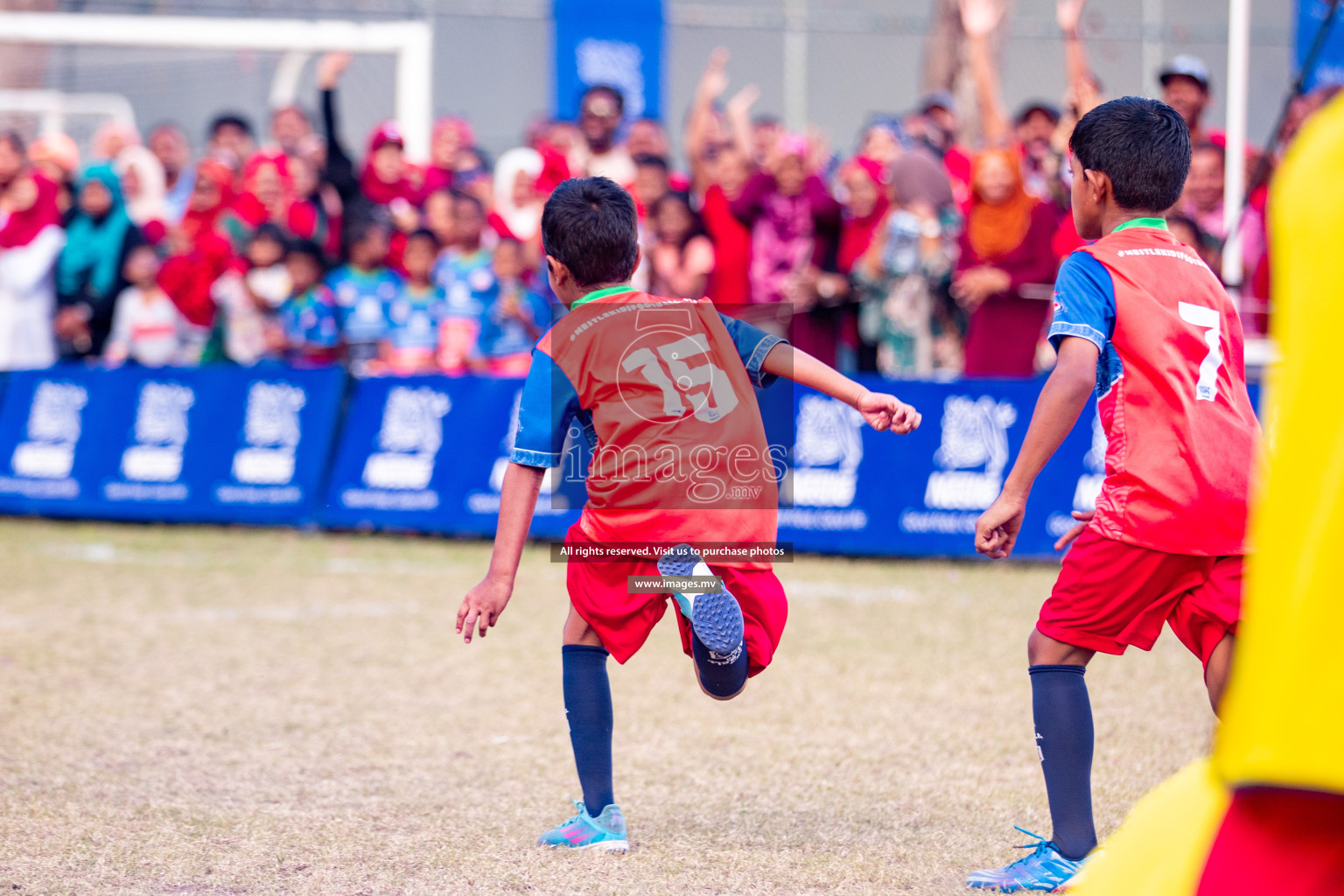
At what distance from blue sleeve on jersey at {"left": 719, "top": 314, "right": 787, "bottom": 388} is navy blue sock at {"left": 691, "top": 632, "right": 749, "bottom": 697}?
69 centimetres

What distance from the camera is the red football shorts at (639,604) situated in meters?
3.51

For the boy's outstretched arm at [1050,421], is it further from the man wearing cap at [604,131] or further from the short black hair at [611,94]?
the short black hair at [611,94]

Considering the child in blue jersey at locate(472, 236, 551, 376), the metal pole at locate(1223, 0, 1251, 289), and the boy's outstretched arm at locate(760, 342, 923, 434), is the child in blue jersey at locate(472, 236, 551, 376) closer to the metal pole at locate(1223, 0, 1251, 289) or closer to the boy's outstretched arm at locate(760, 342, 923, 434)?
the metal pole at locate(1223, 0, 1251, 289)

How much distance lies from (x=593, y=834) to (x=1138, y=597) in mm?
1482

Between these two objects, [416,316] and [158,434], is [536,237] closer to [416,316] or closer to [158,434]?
[416,316]

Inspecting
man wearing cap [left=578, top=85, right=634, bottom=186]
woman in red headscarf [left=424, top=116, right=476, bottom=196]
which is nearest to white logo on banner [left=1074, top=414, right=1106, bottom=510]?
man wearing cap [left=578, top=85, right=634, bottom=186]

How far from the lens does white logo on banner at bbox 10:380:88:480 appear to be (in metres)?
10.4

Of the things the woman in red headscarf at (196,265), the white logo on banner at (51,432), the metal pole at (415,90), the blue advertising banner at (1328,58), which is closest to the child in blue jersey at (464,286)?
the woman in red headscarf at (196,265)

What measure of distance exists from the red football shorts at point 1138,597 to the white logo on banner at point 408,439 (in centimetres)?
665

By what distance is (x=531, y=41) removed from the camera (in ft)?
52.7

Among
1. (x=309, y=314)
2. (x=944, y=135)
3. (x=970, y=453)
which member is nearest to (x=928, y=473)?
(x=970, y=453)

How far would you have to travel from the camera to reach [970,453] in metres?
8.27

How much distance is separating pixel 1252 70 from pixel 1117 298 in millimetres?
15421

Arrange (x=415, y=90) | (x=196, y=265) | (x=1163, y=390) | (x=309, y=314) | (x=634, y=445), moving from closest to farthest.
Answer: (x=1163, y=390) → (x=634, y=445) → (x=309, y=314) → (x=196, y=265) → (x=415, y=90)
